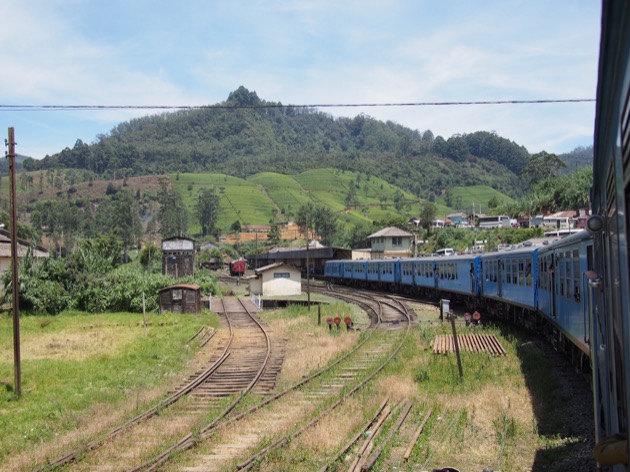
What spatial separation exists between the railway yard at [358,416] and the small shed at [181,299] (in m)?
14.1

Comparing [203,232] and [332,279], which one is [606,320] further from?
[203,232]

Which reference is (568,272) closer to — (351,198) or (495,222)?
(495,222)

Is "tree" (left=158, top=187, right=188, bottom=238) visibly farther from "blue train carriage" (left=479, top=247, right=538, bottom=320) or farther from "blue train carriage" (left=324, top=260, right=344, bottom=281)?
"blue train carriage" (left=479, top=247, right=538, bottom=320)

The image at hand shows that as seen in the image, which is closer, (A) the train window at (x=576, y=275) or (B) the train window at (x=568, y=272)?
(A) the train window at (x=576, y=275)

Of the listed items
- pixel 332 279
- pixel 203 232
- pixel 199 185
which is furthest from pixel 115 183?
pixel 332 279

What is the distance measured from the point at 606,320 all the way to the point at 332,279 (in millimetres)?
62233

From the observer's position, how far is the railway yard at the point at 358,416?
9.47 metres

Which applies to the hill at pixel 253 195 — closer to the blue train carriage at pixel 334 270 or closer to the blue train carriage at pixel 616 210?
the blue train carriage at pixel 334 270

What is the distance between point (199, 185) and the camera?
7087 inches

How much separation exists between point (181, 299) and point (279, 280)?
12172 mm

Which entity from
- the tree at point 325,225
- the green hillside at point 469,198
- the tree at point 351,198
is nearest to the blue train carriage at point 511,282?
the tree at point 325,225

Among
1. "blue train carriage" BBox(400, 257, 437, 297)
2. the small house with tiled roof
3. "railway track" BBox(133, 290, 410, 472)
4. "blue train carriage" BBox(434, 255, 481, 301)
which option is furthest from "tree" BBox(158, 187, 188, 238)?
"railway track" BBox(133, 290, 410, 472)

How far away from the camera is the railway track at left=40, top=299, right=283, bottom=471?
32.6ft

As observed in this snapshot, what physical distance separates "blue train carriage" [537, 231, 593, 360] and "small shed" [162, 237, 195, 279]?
46163 millimetres
